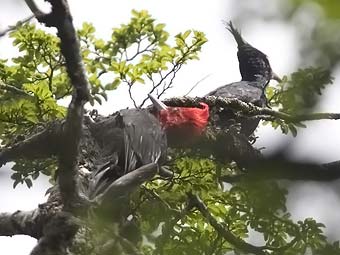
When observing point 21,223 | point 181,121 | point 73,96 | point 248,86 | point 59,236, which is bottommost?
point 59,236

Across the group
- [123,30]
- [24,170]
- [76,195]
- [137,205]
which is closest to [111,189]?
[76,195]

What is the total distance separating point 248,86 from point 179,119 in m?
1.35

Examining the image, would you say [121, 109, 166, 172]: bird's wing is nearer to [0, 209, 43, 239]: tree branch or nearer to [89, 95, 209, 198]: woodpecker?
[89, 95, 209, 198]: woodpecker

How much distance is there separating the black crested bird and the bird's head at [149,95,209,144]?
21cm

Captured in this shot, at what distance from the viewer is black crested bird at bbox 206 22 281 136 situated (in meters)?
3.55

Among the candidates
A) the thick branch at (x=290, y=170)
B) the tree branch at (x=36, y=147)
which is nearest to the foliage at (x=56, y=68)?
the tree branch at (x=36, y=147)

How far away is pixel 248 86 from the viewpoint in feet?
14.6

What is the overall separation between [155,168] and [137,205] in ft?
2.13

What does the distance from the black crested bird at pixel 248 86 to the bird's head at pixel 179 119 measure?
0.68ft

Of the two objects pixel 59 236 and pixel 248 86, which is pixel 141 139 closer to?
pixel 59 236

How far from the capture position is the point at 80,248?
213 cm

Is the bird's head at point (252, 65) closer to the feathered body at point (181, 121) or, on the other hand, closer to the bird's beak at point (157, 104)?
the feathered body at point (181, 121)

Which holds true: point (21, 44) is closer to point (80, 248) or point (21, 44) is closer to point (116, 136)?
point (116, 136)

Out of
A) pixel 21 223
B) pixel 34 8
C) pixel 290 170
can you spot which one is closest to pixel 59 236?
pixel 21 223
